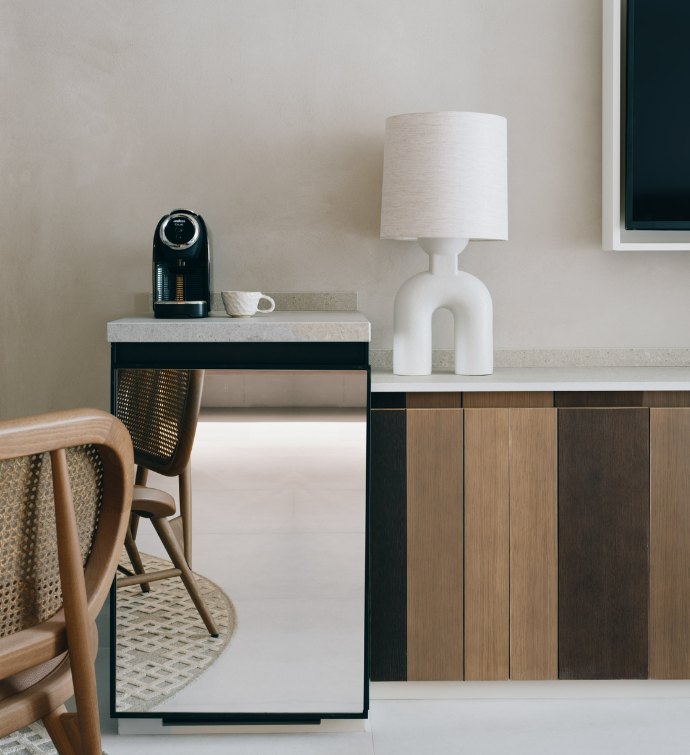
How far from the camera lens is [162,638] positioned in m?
1.95

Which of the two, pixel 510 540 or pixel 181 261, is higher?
pixel 181 261

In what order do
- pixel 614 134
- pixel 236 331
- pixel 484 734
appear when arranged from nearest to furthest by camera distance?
pixel 236 331 < pixel 484 734 < pixel 614 134

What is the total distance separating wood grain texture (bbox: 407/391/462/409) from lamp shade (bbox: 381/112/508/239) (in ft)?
1.35

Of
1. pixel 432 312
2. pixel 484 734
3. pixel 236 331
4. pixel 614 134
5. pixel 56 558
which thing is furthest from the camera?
pixel 614 134

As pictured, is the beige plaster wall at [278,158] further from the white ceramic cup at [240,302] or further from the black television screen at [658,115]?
the white ceramic cup at [240,302]

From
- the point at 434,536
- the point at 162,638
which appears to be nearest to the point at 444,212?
the point at 434,536

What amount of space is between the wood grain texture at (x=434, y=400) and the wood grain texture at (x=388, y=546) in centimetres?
4

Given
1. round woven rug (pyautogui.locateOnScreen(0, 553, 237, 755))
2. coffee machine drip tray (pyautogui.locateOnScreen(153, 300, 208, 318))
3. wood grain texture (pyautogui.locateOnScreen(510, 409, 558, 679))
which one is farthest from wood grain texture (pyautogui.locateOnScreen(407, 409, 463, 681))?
coffee machine drip tray (pyautogui.locateOnScreen(153, 300, 208, 318))

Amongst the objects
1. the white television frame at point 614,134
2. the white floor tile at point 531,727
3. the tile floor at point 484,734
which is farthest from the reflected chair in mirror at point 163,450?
the white television frame at point 614,134

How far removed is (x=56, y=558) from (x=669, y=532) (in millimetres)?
1512

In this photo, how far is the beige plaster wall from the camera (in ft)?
7.95

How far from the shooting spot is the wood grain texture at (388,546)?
207cm

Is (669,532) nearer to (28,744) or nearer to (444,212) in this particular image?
(444,212)

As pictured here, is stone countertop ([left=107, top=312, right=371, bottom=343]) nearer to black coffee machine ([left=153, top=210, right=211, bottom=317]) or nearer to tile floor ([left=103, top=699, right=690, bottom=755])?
black coffee machine ([left=153, top=210, right=211, bottom=317])
